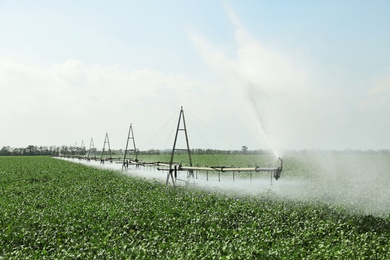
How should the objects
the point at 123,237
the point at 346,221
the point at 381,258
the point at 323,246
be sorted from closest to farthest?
the point at 381,258
the point at 323,246
the point at 123,237
the point at 346,221

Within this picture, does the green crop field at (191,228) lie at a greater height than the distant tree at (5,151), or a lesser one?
lesser

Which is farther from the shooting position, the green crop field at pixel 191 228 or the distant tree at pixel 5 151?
the distant tree at pixel 5 151

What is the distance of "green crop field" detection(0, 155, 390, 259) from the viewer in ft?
36.5

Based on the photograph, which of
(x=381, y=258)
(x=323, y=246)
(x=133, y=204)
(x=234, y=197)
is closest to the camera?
(x=381, y=258)

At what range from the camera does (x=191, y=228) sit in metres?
13.5

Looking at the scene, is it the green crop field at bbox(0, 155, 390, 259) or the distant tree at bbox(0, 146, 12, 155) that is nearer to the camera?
the green crop field at bbox(0, 155, 390, 259)

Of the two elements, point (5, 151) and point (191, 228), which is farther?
point (5, 151)

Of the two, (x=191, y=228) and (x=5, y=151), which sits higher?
(x=5, y=151)

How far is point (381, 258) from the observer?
10516mm

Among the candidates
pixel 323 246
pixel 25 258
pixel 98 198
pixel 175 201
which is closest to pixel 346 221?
pixel 323 246

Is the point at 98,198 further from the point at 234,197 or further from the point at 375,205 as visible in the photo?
the point at 375,205

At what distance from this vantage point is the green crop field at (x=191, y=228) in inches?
438

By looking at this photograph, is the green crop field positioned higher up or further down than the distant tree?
further down

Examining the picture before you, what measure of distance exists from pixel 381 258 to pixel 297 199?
329 inches
